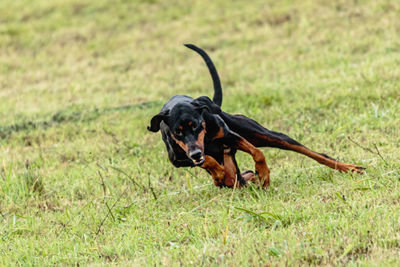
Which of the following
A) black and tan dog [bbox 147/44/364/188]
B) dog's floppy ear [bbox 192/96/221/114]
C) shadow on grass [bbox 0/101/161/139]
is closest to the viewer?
black and tan dog [bbox 147/44/364/188]

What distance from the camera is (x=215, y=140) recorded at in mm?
4738

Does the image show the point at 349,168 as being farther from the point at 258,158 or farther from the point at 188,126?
the point at 188,126

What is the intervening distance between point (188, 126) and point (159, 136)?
2911 millimetres

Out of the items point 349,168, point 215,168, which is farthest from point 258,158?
point 349,168

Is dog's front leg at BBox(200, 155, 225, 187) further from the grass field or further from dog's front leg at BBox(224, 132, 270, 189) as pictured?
dog's front leg at BBox(224, 132, 270, 189)

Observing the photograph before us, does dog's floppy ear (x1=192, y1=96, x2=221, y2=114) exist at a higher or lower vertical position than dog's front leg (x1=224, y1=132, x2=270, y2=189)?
higher

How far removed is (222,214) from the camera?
3.96 metres

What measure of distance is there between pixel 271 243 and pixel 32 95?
829 cm

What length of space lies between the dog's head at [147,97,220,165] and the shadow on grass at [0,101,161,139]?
4.14m

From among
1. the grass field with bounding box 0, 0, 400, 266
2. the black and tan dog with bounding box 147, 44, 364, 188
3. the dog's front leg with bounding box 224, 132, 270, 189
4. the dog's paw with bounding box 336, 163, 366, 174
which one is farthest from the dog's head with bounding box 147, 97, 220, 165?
the dog's paw with bounding box 336, 163, 366, 174

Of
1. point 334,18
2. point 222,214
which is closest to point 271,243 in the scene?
point 222,214

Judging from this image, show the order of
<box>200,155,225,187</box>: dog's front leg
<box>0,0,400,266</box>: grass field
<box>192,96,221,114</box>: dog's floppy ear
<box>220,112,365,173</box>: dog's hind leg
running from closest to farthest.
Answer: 1. <box>0,0,400,266</box>: grass field
2. <box>200,155,225,187</box>: dog's front leg
3. <box>192,96,221,114</box>: dog's floppy ear
4. <box>220,112,365,173</box>: dog's hind leg

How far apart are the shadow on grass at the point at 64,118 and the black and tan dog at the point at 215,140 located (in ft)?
12.4

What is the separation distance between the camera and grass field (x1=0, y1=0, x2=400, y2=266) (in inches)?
139
